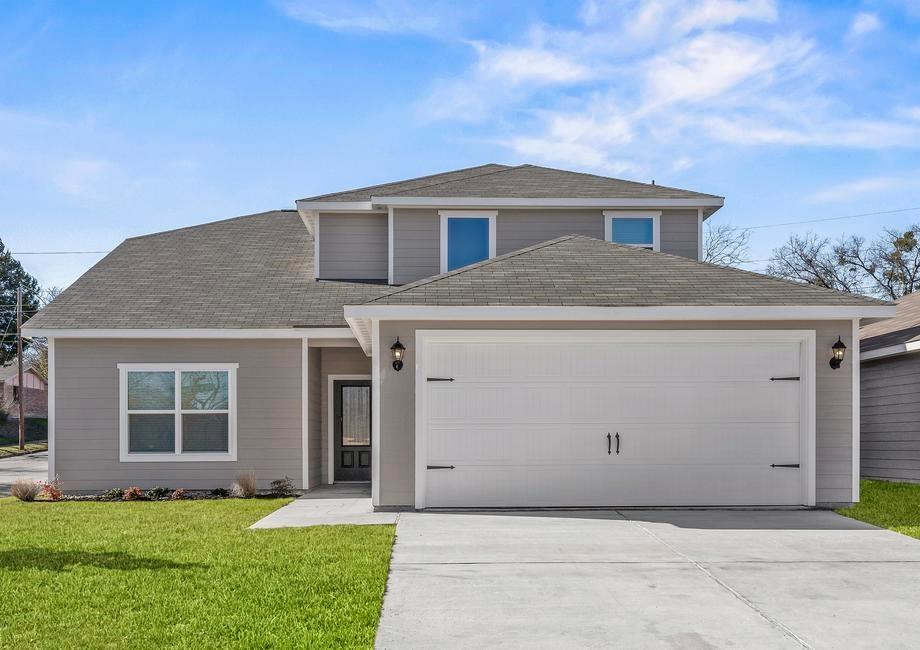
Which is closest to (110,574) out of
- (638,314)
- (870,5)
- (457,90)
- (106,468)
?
(638,314)

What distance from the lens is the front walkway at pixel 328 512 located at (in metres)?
10.1

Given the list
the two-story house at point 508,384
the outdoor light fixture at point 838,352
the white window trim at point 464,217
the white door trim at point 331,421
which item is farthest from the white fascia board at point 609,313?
the white window trim at point 464,217

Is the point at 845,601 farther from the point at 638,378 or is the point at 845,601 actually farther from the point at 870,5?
the point at 870,5

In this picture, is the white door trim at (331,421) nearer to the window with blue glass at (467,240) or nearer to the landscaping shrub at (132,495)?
the window with blue glass at (467,240)

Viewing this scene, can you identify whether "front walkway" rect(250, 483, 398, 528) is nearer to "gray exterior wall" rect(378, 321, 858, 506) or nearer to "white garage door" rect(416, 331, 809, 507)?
"gray exterior wall" rect(378, 321, 858, 506)

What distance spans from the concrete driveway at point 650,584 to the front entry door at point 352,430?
586 centimetres

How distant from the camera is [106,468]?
1416cm

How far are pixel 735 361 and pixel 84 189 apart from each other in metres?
24.8

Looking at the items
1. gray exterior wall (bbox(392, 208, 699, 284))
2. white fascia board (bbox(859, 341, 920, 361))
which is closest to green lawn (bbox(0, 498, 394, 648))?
gray exterior wall (bbox(392, 208, 699, 284))

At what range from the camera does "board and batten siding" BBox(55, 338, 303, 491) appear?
14.1 metres

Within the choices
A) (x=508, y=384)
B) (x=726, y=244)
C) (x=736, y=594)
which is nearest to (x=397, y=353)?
(x=508, y=384)

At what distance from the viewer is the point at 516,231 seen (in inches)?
650

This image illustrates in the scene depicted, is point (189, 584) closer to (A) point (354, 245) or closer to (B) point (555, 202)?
(A) point (354, 245)

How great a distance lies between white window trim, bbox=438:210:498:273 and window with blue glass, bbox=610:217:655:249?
7.43 feet
